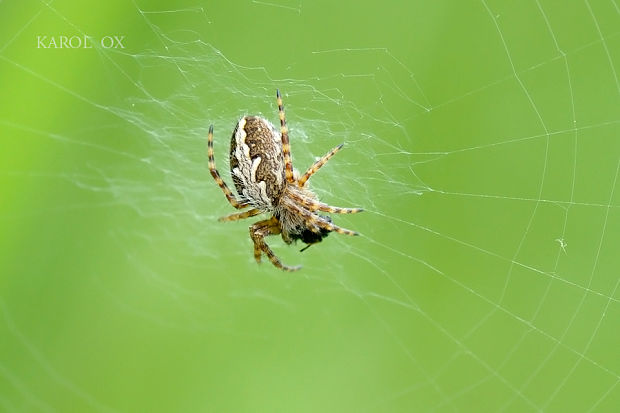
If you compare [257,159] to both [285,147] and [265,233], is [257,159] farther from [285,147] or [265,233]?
[265,233]

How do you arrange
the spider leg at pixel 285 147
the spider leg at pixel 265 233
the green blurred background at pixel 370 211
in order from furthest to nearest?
1. the spider leg at pixel 265 233
2. the spider leg at pixel 285 147
3. the green blurred background at pixel 370 211

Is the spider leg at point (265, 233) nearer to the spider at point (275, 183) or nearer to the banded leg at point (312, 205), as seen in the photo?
the spider at point (275, 183)

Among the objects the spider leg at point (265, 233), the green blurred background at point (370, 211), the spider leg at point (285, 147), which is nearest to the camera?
the green blurred background at point (370, 211)

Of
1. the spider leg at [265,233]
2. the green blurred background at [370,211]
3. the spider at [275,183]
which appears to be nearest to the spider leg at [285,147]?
the spider at [275,183]

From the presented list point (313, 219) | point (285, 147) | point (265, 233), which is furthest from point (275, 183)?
point (265, 233)

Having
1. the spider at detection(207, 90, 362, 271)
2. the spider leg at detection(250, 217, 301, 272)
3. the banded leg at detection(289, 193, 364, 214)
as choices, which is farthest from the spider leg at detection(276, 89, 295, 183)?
the spider leg at detection(250, 217, 301, 272)

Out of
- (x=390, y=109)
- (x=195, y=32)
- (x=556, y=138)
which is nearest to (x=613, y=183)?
(x=556, y=138)
